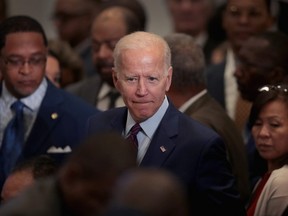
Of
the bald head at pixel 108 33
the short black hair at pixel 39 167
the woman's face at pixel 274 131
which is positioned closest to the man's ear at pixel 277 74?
the woman's face at pixel 274 131

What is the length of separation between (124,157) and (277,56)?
2945mm

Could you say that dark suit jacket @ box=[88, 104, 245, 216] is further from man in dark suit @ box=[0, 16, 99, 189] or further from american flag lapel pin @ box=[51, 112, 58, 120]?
american flag lapel pin @ box=[51, 112, 58, 120]

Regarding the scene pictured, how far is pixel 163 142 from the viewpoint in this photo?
19.1ft

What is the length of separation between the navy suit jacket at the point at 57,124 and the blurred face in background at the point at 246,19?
1972mm

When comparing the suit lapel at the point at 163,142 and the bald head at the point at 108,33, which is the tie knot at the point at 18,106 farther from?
the suit lapel at the point at 163,142

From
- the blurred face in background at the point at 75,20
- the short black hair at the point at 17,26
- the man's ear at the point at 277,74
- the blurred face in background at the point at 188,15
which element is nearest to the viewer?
the short black hair at the point at 17,26

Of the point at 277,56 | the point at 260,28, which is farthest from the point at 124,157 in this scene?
the point at 260,28

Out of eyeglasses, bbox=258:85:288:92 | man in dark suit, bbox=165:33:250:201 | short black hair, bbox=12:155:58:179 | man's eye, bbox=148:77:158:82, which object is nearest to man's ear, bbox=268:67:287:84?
man in dark suit, bbox=165:33:250:201

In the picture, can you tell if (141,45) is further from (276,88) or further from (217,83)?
(217,83)

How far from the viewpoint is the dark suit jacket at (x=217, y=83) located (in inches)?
318

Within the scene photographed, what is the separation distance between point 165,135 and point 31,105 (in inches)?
51.0

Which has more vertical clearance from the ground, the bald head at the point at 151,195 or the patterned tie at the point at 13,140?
the bald head at the point at 151,195

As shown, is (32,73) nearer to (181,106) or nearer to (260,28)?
(181,106)

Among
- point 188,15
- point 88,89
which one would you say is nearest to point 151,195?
point 88,89
